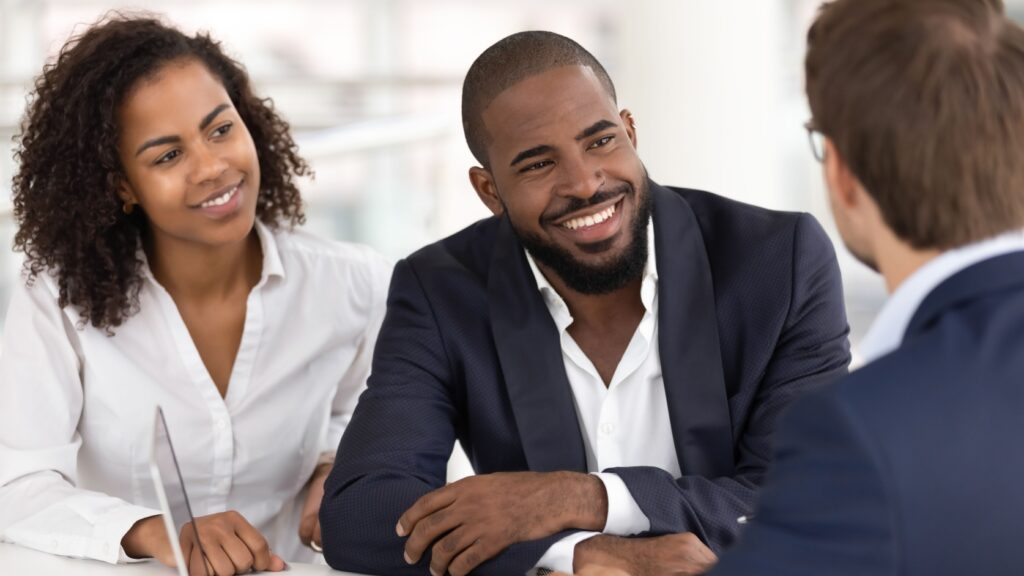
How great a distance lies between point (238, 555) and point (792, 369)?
860 millimetres

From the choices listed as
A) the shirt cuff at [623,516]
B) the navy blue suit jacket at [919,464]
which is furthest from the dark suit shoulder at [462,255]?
the navy blue suit jacket at [919,464]

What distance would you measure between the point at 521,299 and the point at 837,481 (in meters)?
1.10

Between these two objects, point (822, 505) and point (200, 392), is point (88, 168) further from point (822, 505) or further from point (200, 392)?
point (822, 505)

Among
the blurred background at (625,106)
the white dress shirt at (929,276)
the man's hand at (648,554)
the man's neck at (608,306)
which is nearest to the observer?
the white dress shirt at (929,276)

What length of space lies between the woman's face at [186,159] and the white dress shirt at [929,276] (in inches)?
54.4

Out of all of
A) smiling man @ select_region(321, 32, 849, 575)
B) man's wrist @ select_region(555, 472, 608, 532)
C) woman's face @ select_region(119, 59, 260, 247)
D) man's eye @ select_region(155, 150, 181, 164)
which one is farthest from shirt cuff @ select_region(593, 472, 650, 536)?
man's eye @ select_region(155, 150, 181, 164)

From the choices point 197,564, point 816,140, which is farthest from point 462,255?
point 816,140

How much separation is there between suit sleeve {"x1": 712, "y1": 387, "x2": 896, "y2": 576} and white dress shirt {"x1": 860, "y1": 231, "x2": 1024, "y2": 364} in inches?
4.2

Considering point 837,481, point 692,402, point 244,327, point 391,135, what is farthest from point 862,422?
point 391,135

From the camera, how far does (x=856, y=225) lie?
120 cm

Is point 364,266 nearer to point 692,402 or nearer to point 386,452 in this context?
point 386,452

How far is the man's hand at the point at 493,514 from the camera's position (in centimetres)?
167

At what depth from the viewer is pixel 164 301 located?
233cm

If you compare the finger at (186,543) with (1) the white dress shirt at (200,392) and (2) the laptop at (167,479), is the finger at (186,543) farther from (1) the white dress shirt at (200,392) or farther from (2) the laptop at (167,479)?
(1) the white dress shirt at (200,392)
